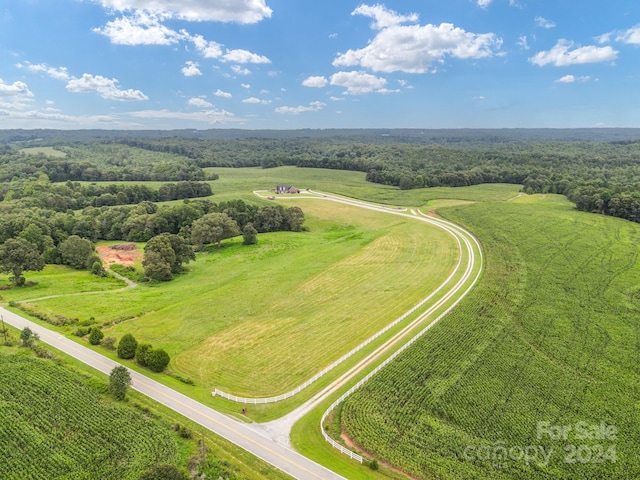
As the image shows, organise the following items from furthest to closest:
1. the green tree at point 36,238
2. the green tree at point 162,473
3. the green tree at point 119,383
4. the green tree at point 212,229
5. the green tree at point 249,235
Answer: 1. the green tree at point 249,235
2. the green tree at point 212,229
3. the green tree at point 36,238
4. the green tree at point 119,383
5. the green tree at point 162,473

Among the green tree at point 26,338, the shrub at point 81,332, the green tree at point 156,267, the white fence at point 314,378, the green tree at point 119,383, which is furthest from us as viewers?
the green tree at point 156,267

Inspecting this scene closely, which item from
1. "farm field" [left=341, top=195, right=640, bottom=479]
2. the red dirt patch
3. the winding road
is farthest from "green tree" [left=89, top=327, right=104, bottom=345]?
the red dirt patch

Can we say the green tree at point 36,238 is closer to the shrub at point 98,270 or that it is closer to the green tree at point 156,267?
the shrub at point 98,270

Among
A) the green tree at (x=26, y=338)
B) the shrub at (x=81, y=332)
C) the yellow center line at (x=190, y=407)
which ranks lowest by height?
the yellow center line at (x=190, y=407)

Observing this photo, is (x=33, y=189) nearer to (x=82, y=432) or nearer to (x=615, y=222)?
(x=82, y=432)

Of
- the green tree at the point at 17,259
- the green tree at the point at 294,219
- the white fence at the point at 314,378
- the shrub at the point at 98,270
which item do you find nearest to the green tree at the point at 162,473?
the white fence at the point at 314,378

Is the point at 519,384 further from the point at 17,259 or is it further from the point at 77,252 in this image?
the point at 77,252

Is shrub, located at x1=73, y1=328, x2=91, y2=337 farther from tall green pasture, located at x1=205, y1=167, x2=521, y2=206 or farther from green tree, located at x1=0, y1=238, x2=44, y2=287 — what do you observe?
tall green pasture, located at x1=205, y1=167, x2=521, y2=206

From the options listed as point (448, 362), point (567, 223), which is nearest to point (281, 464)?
point (448, 362)
